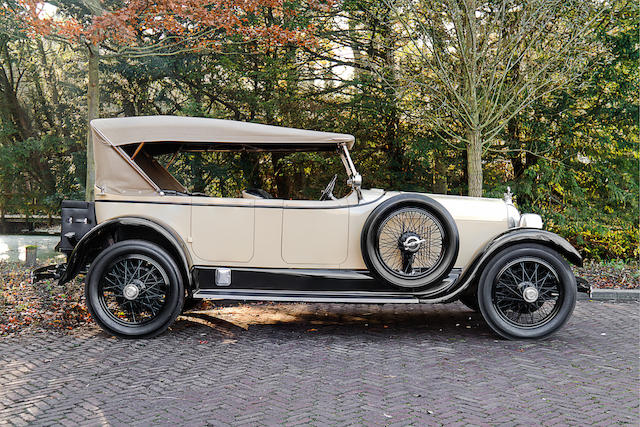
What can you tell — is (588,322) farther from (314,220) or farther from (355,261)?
(314,220)

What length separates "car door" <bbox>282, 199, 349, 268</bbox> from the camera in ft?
18.3

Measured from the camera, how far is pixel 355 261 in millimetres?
5609

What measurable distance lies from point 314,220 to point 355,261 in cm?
59

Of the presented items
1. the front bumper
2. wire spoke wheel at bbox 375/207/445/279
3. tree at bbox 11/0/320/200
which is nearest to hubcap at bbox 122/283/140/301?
the front bumper

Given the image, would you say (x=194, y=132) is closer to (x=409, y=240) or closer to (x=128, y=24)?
(x=409, y=240)

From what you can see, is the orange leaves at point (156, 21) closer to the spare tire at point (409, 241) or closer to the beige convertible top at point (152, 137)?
the beige convertible top at point (152, 137)

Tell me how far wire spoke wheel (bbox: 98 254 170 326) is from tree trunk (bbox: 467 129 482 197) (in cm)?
653

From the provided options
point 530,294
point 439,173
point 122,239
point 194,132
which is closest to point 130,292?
point 122,239

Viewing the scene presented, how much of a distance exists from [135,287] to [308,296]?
172 cm

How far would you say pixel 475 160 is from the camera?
10195 millimetres

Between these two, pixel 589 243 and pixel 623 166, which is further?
pixel 589 243

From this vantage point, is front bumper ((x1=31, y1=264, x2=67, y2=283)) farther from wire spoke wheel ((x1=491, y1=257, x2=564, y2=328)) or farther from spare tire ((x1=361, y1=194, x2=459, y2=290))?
wire spoke wheel ((x1=491, y1=257, x2=564, y2=328))

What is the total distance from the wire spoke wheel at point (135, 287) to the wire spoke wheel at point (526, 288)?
10.9ft

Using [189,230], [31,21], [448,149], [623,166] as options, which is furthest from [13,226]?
[623,166]
